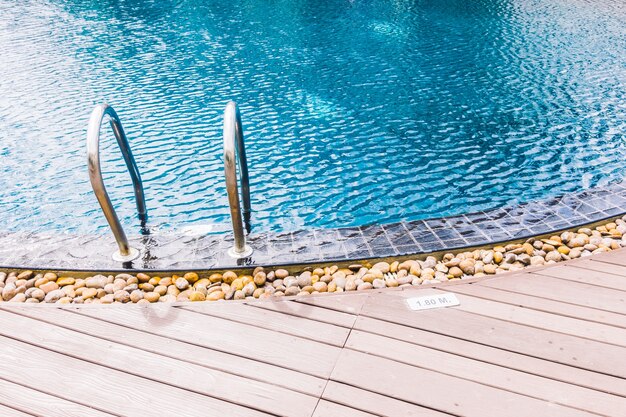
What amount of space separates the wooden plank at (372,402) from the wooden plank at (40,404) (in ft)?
3.29

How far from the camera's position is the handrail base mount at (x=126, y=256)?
3210mm

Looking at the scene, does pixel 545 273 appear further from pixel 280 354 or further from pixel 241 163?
pixel 241 163

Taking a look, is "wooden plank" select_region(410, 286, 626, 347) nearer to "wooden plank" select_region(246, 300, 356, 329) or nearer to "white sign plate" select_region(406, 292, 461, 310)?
"white sign plate" select_region(406, 292, 461, 310)

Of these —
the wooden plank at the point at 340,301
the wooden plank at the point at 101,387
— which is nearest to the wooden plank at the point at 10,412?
the wooden plank at the point at 101,387

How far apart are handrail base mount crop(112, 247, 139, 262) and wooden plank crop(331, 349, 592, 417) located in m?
1.80

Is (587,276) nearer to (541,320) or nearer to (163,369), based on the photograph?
(541,320)

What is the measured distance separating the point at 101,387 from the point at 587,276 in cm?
281

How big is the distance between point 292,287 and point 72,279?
5.04ft

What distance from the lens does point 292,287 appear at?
9.43 ft

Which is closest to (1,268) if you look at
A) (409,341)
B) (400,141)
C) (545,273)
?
(409,341)

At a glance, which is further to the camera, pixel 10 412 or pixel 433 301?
pixel 433 301

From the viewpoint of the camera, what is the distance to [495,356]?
7.30 feet

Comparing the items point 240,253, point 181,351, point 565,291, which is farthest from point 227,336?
point 565,291

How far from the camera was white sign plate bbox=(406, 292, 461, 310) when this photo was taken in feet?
8.34
